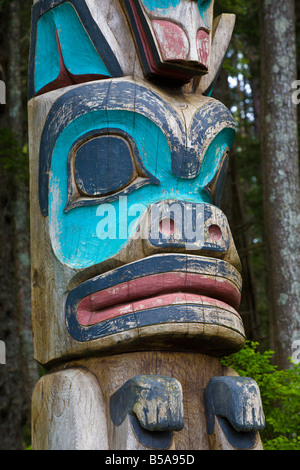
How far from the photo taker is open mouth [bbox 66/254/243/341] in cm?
348

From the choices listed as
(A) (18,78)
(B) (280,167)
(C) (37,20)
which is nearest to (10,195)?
(A) (18,78)

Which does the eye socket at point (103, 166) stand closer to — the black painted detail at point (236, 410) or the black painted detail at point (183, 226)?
the black painted detail at point (183, 226)

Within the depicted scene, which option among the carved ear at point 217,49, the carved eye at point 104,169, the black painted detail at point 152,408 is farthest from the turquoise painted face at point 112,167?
the black painted detail at point 152,408

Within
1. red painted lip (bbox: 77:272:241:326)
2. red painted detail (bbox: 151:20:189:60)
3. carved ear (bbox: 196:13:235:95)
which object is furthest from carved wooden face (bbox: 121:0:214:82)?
red painted lip (bbox: 77:272:241:326)

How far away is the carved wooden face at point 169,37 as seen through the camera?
13.1 feet

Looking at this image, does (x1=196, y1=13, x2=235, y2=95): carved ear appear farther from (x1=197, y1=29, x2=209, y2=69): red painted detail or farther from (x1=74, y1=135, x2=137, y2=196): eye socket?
(x1=74, y1=135, x2=137, y2=196): eye socket

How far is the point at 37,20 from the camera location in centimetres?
449

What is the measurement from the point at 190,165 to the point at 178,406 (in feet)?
4.67

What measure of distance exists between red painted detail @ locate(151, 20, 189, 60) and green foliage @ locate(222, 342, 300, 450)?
287 centimetres

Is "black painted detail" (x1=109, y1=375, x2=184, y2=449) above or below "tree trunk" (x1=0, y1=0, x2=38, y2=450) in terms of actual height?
below

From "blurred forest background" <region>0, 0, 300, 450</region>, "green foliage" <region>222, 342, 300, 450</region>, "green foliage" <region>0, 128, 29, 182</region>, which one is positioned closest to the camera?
"green foliage" <region>222, 342, 300, 450</region>

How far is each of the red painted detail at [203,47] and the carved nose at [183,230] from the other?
1.01 meters

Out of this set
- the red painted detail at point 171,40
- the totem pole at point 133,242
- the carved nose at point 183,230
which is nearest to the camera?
the totem pole at point 133,242
